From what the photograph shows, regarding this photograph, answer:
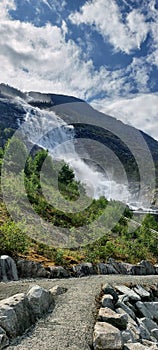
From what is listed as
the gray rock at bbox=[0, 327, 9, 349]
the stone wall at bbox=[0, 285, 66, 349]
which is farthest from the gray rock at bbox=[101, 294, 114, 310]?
the gray rock at bbox=[0, 327, 9, 349]

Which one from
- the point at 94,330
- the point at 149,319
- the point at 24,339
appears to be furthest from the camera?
the point at 149,319

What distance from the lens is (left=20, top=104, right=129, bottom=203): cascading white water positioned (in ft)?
307

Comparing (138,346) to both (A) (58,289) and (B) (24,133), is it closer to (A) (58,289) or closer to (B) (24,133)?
(A) (58,289)

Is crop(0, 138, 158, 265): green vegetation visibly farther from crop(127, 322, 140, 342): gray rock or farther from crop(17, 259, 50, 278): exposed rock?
crop(127, 322, 140, 342): gray rock

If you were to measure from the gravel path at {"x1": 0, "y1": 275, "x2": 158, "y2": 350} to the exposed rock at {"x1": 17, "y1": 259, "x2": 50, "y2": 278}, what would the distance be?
2.07m

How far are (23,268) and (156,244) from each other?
1755 cm

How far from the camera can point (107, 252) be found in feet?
63.8

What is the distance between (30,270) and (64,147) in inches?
3820

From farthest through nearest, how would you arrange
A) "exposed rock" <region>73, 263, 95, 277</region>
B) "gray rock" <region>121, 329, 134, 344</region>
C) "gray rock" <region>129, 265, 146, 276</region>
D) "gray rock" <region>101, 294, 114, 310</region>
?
"gray rock" <region>129, 265, 146, 276</region> → "exposed rock" <region>73, 263, 95, 277</region> → "gray rock" <region>101, 294, 114, 310</region> → "gray rock" <region>121, 329, 134, 344</region>

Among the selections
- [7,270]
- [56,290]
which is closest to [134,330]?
[56,290]

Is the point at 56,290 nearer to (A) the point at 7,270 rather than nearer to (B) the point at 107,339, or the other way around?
(A) the point at 7,270

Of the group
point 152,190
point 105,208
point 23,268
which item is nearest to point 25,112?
point 152,190

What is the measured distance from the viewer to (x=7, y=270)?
37.9 ft

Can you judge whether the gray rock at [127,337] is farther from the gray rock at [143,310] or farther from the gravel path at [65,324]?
the gray rock at [143,310]
